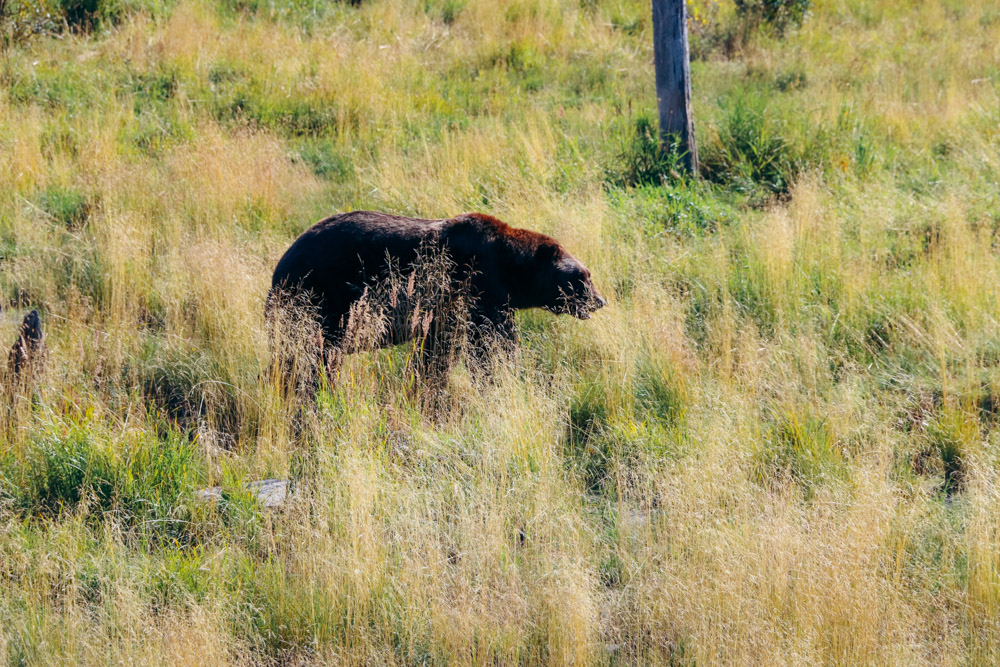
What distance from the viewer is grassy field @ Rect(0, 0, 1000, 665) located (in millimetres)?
3846

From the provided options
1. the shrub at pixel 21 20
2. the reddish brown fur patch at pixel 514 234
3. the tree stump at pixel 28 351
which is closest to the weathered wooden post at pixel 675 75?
the reddish brown fur patch at pixel 514 234

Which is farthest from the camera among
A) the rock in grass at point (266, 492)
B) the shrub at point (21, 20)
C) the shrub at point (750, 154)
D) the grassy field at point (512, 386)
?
the shrub at point (21, 20)

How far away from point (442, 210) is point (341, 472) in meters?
4.22

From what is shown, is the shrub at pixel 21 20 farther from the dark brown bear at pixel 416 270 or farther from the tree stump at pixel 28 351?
the dark brown bear at pixel 416 270

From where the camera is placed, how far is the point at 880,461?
190 inches

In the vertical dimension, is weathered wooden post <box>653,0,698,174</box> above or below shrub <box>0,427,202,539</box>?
above

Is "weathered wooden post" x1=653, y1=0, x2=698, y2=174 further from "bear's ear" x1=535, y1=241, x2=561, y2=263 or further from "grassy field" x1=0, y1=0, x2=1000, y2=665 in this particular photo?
"bear's ear" x1=535, y1=241, x2=561, y2=263

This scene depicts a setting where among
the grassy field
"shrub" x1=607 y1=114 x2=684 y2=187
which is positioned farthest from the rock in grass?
"shrub" x1=607 y1=114 x2=684 y2=187

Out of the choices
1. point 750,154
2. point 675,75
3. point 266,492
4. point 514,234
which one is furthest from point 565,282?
point 750,154

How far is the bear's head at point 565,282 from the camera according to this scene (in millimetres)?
6176

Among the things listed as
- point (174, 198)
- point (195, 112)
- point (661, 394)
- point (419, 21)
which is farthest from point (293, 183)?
point (419, 21)

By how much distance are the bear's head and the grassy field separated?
0.29 meters

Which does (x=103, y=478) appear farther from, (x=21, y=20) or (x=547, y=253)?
(x=21, y=20)

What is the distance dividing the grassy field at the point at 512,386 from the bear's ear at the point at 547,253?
0.60 m
